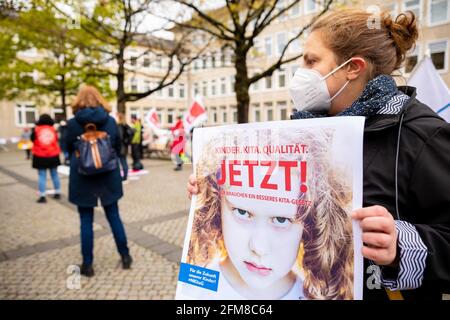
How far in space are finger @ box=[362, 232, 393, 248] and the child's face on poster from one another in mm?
181

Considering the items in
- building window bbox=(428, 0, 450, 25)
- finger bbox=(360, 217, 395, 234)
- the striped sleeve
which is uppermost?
building window bbox=(428, 0, 450, 25)

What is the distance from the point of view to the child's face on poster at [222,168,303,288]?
3.23ft

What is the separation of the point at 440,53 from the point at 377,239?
2453cm

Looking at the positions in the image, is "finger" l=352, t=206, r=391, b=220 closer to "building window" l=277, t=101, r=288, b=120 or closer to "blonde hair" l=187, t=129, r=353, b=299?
"blonde hair" l=187, t=129, r=353, b=299

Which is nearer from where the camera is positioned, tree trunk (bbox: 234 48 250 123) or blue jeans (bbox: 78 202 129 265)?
blue jeans (bbox: 78 202 129 265)

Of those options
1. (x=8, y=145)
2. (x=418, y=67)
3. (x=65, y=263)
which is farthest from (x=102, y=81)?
(x=418, y=67)

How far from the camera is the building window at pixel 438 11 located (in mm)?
19597

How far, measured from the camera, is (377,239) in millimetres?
856

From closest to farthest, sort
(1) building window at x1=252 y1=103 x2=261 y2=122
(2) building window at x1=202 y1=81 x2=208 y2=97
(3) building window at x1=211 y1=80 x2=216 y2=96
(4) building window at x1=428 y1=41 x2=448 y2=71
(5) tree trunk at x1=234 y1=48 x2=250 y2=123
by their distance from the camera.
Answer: (5) tree trunk at x1=234 y1=48 x2=250 y2=123 < (4) building window at x1=428 y1=41 x2=448 y2=71 < (1) building window at x1=252 y1=103 x2=261 y2=122 < (3) building window at x1=211 y1=80 x2=216 y2=96 < (2) building window at x1=202 y1=81 x2=208 y2=97

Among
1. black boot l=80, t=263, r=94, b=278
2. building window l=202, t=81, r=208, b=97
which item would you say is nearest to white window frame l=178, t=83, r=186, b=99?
building window l=202, t=81, r=208, b=97

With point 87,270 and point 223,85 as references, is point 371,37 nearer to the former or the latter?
point 87,270
